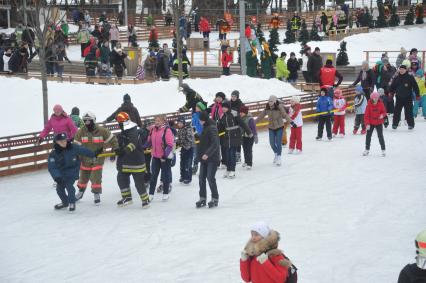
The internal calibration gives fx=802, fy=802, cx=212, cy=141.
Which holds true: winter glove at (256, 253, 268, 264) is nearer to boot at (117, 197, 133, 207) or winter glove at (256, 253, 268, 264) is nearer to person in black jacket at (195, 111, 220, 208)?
person in black jacket at (195, 111, 220, 208)

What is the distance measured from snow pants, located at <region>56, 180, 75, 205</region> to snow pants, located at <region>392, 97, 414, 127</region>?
10.2 meters

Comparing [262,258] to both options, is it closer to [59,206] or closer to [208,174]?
[208,174]

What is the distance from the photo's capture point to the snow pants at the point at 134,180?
472 inches

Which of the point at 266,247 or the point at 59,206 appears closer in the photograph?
the point at 266,247

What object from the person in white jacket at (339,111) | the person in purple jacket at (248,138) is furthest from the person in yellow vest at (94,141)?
the person in white jacket at (339,111)

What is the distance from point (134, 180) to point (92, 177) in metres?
0.84

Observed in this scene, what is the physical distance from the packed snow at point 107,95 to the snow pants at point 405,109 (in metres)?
4.64

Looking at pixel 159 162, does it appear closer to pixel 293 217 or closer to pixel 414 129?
pixel 293 217

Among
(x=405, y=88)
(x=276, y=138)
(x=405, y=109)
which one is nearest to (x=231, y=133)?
(x=276, y=138)

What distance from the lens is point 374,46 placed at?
40562 millimetres

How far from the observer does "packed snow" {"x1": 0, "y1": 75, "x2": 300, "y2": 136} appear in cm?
2208

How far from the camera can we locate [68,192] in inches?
478

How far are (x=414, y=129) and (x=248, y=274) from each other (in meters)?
14.7

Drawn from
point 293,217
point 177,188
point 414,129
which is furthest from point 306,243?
point 414,129
